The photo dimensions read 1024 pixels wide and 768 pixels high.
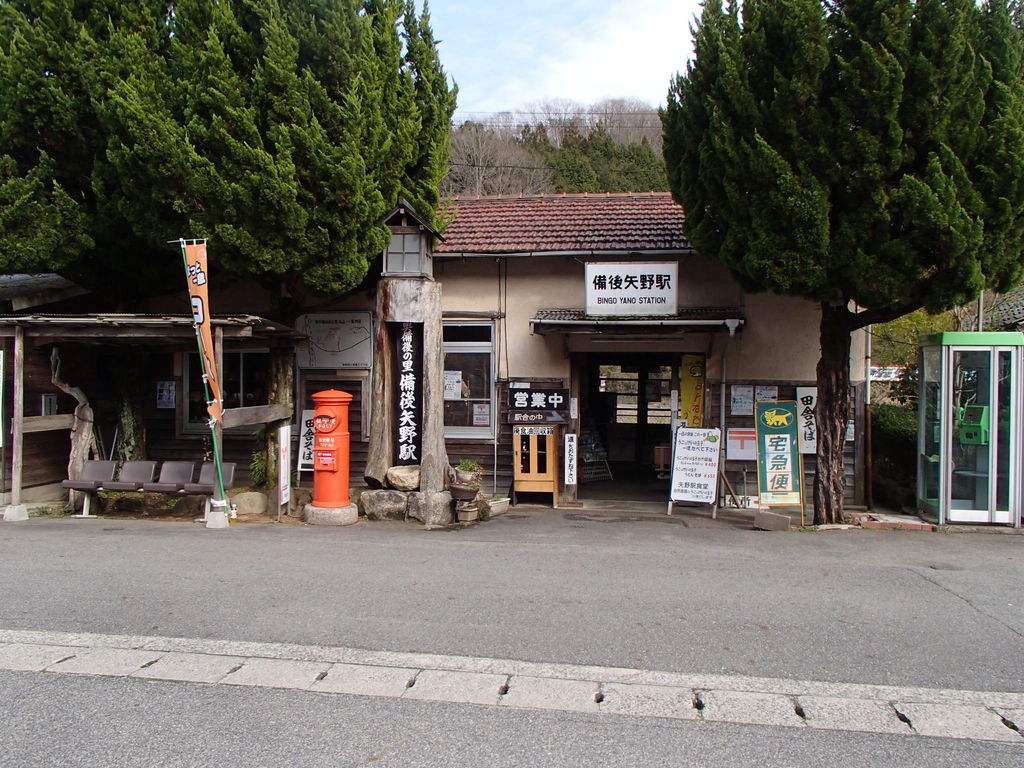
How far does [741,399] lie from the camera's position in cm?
1105

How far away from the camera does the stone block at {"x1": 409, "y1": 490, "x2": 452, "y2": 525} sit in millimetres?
9492

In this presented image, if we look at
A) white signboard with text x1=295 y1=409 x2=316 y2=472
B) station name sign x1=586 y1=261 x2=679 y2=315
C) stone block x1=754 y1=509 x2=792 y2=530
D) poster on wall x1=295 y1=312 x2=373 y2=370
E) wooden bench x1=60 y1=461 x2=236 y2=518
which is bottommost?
stone block x1=754 y1=509 x2=792 y2=530

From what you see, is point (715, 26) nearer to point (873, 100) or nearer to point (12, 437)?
point (873, 100)

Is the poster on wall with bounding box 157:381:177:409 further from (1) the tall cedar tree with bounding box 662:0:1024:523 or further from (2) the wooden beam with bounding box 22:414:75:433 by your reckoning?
(1) the tall cedar tree with bounding box 662:0:1024:523

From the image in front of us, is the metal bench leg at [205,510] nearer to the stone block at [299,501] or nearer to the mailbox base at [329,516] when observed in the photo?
the stone block at [299,501]

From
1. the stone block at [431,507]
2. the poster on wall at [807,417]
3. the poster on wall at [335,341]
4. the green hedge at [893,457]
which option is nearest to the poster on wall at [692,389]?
the poster on wall at [807,417]

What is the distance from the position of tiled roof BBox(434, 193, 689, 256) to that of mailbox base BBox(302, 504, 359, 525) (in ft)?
13.8

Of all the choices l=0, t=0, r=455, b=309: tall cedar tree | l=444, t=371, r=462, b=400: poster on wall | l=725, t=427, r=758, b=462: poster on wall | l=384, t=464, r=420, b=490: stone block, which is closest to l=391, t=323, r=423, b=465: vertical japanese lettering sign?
l=384, t=464, r=420, b=490: stone block

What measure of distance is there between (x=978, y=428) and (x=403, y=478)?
747 centimetres

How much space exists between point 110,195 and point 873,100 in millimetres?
9338

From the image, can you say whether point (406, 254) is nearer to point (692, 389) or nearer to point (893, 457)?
point (692, 389)

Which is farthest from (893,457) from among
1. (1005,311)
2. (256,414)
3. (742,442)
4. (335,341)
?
(256,414)

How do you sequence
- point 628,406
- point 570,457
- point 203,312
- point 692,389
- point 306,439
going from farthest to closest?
point 628,406, point 306,439, point 692,389, point 570,457, point 203,312

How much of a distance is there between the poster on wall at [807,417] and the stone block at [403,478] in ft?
18.5
